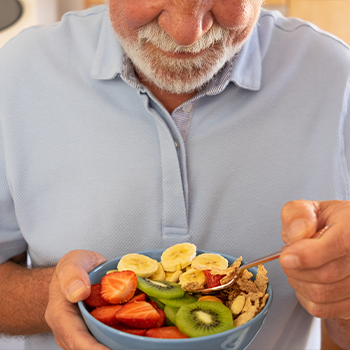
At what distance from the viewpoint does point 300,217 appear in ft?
2.17

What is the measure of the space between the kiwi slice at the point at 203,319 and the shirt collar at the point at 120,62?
1.96ft

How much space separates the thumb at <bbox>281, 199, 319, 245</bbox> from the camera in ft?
2.10

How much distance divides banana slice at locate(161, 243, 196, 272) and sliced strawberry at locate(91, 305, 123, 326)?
0.17 metres

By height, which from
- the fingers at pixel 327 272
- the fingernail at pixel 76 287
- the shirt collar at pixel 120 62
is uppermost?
the shirt collar at pixel 120 62

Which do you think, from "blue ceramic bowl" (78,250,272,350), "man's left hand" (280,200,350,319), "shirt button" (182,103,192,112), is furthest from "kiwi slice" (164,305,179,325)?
→ "shirt button" (182,103,192,112)

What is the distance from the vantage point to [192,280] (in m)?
0.79

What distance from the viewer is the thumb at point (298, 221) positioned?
64 cm

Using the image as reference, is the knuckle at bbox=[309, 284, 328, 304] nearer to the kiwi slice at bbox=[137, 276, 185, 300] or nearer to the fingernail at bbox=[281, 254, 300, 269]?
the fingernail at bbox=[281, 254, 300, 269]

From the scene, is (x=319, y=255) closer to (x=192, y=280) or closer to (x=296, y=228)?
(x=296, y=228)

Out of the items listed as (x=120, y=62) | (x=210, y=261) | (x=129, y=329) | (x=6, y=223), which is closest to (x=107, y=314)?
(x=129, y=329)

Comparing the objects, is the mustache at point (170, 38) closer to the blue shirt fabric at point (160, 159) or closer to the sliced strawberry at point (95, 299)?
the blue shirt fabric at point (160, 159)

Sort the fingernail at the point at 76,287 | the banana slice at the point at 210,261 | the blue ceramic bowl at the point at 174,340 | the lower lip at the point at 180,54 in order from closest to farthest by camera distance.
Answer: the blue ceramic bowl at the point at 174,340, the fingernail at the point at 76,287, the banana slice at the point at 210,261, the lower lip at the point at 180,54

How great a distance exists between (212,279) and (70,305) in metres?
0.28

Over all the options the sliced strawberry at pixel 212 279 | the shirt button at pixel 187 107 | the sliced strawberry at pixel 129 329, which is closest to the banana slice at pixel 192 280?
the sliced strawberry at pixel 212 279
